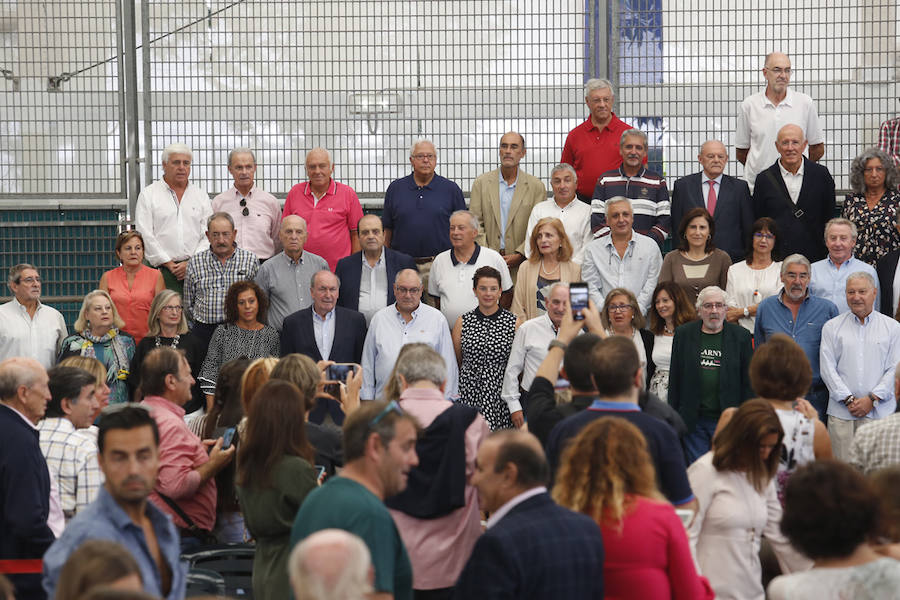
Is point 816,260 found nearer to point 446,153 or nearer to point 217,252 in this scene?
point 446,153

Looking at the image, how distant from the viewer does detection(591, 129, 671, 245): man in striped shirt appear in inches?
408

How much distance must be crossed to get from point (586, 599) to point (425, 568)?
2.19m

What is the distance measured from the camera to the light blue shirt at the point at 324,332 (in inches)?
368

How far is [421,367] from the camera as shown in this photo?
19.6ft

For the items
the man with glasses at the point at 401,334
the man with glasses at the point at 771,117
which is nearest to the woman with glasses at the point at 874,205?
the man with glasses at the point at 771,117

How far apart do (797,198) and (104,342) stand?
5.92 metres

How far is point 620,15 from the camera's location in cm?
1181

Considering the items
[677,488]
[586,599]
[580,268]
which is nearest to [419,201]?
[580,268]

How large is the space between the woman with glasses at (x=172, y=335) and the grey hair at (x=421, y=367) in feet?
12.2

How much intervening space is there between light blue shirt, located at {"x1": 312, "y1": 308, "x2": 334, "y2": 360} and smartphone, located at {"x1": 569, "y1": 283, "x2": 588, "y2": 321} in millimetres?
3371

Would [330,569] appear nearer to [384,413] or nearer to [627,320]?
[384,413]

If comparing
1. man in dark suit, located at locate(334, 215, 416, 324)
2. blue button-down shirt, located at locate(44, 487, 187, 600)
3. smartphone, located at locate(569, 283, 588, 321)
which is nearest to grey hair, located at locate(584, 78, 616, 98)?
man in dark suit, located at locate(334, 215, 416, 324)

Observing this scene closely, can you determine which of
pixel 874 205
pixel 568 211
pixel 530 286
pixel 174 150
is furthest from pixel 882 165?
pixel 174 150

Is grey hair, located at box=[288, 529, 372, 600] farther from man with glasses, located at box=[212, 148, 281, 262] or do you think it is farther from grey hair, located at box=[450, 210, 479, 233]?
man with glasses, located at box=[212, 148, 281, 262]
